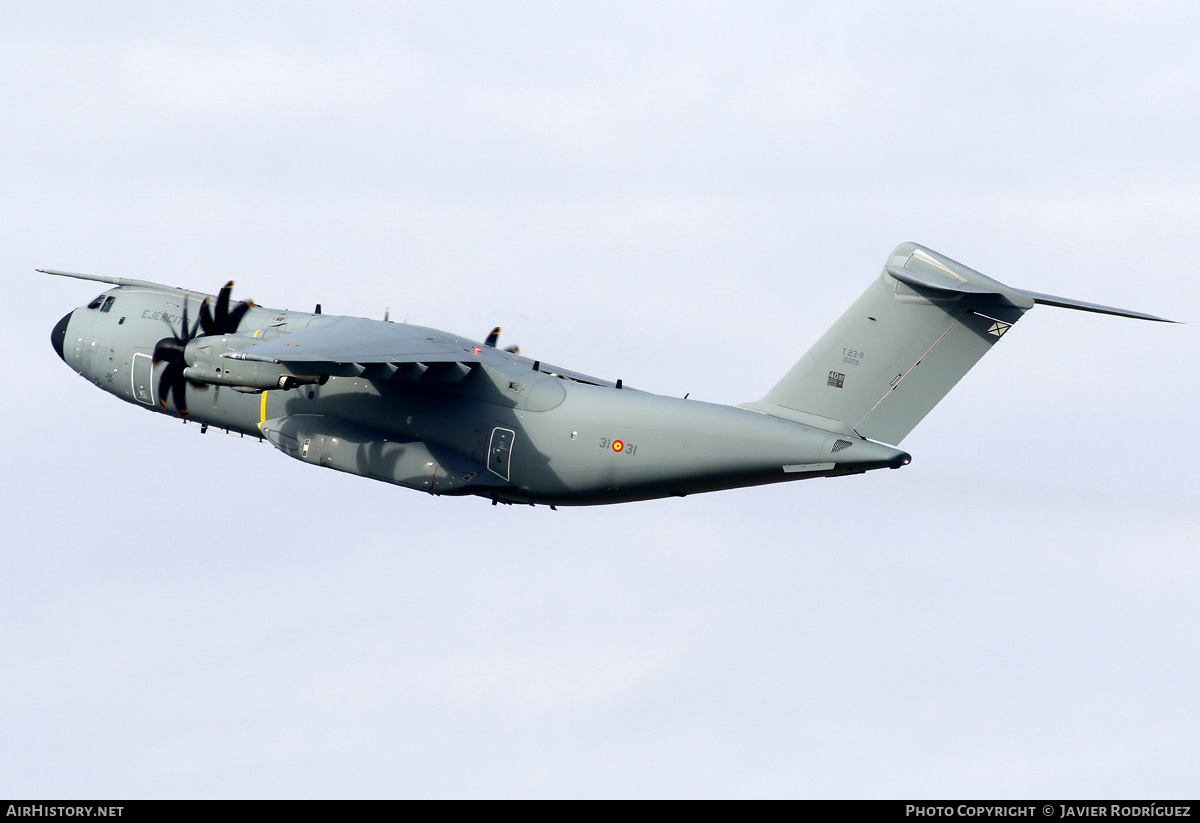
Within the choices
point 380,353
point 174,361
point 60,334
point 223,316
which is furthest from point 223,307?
point 380,353

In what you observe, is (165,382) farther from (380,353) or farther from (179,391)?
(380,353)

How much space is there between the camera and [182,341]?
71.2 feet

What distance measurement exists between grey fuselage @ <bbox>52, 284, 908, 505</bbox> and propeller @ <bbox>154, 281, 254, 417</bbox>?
0.69ft

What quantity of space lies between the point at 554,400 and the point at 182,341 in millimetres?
5615

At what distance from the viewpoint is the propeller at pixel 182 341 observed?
70.5 feet

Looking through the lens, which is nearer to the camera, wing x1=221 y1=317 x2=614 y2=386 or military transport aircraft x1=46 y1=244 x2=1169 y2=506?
military transport aircraft x1=46 y1=244 x2=1169 y2=506

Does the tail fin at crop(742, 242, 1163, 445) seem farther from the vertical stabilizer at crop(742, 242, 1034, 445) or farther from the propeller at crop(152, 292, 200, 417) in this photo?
the propeller at crop(152, 292, 200, 417)

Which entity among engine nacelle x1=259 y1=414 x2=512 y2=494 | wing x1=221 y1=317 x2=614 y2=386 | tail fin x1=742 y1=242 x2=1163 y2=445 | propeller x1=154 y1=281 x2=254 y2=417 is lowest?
engine nacelle x1=259 y1=414 x2=512 y2=494

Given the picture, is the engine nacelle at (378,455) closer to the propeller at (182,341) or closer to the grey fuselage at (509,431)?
the grey fuselage at (509,431)

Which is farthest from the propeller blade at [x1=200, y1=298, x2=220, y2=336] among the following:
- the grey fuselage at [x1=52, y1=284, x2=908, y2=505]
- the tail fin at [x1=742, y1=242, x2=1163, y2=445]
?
the tail fin at [x1=742, y1=242, x2=1163, y2=445]

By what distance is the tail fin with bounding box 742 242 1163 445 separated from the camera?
57.6 feet

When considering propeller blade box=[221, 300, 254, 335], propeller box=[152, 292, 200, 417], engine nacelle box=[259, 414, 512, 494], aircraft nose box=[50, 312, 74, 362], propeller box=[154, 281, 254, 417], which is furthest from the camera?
aircraft nose box=[50, 312, 74, 362]

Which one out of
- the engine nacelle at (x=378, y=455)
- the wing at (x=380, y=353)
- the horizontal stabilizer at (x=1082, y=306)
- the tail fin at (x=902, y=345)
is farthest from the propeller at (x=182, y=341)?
the horizontal stabilizer at (x=1082, y=306)
